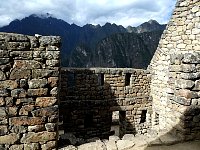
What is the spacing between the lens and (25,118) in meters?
4.70

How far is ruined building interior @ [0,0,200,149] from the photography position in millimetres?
4602

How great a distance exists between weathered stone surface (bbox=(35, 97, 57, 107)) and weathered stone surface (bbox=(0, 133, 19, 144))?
69cm

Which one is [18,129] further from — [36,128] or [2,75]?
[2,75]

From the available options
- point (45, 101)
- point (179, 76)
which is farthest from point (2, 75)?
point (179, 76)

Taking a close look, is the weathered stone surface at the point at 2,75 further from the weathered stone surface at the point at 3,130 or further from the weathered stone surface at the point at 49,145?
the weathered stone surface at the point at 49,145

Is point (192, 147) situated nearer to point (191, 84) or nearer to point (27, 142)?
point (191, 84)

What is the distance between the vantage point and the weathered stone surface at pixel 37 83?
4699 millimetres

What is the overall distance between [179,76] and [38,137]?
3.41 meters

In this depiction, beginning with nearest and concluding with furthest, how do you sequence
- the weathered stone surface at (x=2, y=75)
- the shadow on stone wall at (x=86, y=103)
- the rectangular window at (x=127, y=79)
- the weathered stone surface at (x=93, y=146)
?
the weathered stone surface at (x=2, y=75) → the weathered stone surface at (x=93, y=146) → the shadow on stone wall at (x=86, y=103) → the rectangular window at (x=127, y=79)

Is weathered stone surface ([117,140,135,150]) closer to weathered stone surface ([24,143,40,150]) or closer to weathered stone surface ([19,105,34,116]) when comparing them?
weathered stone surface ([24,143,40,150])

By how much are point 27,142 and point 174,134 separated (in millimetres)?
3434

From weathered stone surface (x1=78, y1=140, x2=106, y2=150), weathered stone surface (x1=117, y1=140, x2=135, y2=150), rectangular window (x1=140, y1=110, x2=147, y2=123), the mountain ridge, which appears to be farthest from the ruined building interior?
the mountain ridge

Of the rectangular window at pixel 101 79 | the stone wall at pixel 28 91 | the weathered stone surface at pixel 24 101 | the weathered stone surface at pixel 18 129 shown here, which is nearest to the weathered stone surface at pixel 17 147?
the stone wall at pixel 28 91

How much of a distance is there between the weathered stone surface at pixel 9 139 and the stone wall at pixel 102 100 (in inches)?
192
